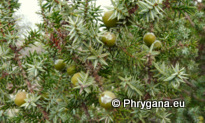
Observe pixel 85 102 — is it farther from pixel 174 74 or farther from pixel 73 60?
pixel 174 74

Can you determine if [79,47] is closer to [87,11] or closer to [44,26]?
[87,11]

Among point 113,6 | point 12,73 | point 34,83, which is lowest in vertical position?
point 34,83

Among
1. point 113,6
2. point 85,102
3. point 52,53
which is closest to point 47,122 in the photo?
point 85,102

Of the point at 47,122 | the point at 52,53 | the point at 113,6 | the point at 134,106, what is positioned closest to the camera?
the point at 113,6

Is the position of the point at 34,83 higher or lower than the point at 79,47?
lower

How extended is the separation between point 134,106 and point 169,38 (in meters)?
0.60

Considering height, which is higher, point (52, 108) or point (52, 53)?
point (52, 53)

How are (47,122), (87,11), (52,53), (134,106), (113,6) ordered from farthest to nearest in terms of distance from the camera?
1. (52,53)
2. (134,106)
3. (47,122)
4. (87,11)
5. (113,6)

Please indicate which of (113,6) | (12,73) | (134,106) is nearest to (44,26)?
(12,73)

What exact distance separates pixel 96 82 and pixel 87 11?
46 cm

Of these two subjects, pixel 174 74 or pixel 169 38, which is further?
pixel 169 38

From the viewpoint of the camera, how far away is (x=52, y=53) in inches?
55.7

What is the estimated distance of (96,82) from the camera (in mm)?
1035

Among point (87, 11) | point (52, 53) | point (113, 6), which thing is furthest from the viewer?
point (52, 53)
